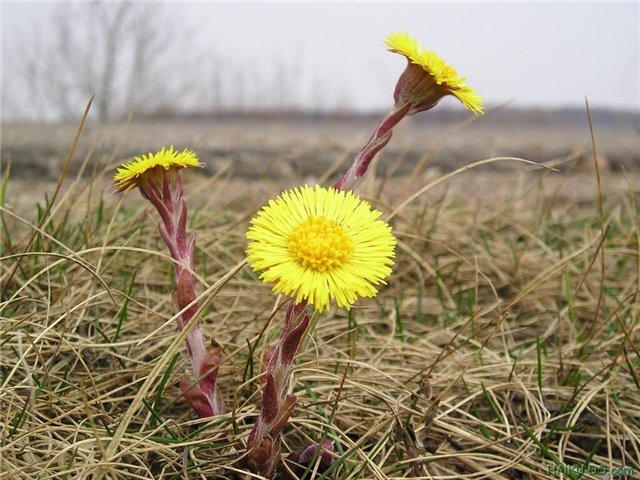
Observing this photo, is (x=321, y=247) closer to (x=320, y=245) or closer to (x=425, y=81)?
(x=320, y=245)

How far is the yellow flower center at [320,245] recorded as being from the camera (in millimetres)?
924

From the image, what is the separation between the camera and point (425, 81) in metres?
1.07

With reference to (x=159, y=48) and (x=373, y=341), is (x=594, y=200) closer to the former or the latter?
(x=373, y=341)

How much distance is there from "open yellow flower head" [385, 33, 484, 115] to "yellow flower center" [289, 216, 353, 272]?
→ 33 centimetres

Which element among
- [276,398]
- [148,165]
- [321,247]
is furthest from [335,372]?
[148,165]

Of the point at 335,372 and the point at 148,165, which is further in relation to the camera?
the point at 335,372

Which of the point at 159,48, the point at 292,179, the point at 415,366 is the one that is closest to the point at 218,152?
the point at 292,179

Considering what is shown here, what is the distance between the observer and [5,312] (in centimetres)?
151

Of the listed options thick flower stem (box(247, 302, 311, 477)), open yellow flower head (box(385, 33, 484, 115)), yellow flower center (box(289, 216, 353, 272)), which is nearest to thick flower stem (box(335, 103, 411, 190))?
open yellow flower head (box(385, 33, 484, 115))

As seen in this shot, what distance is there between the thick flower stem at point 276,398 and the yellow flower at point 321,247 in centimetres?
8

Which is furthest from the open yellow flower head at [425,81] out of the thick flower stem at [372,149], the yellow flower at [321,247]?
the yellow flower at [321,247]

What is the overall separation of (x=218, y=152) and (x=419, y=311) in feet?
11.0

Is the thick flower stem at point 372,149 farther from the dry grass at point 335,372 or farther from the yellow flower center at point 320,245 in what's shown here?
the dry grass at point 335,372

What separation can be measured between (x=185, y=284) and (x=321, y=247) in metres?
0.36
